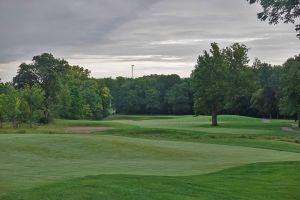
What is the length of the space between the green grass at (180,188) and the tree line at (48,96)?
6290 centimetres

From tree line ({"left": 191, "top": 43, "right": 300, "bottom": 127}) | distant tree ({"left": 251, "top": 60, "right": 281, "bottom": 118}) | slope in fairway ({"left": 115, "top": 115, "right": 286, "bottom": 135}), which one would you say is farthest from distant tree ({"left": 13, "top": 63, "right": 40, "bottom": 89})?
distant tree ({"left": 251, "top": 60, "right": 281, "bottom": 118})

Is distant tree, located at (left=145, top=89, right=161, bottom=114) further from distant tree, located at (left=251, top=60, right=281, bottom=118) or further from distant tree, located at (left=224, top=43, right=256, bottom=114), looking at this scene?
distant tree, located at (left=224, top=43, right=256, bottom=114)

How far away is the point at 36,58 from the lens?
11162 cm

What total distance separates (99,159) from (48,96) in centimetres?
8225

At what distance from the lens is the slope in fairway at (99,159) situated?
749 inches

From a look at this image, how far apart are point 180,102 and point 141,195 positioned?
14367 centimetres

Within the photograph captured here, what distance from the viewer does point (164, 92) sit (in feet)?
547

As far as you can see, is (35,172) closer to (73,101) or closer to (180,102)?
(73,101)

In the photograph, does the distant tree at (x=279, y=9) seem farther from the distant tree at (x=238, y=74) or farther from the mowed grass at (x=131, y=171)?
the distant tree at (x=238, y=74)

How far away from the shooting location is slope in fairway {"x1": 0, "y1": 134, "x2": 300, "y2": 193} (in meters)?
19.0

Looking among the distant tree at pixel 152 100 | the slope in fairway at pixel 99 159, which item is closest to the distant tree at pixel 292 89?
the slope in fairway at pixel 99 159

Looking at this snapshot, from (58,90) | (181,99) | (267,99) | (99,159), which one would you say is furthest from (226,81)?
(181,99)

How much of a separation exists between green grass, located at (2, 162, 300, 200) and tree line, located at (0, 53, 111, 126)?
206ft

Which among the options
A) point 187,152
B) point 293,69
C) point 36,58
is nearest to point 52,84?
point 36,58
